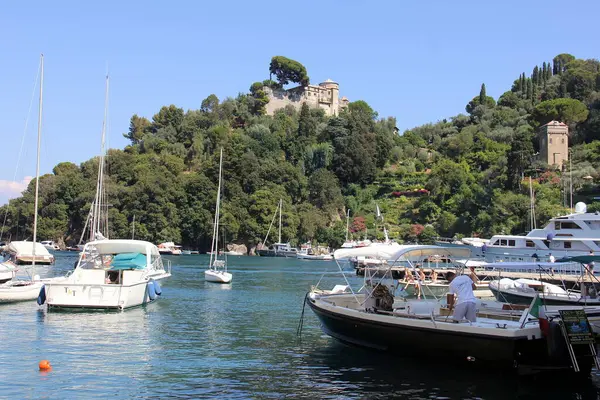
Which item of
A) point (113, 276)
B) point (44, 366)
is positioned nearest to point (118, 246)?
point (113, 276)

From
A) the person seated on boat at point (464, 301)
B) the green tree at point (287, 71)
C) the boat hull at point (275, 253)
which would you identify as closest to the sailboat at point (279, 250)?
the boat hull at point (275, 253)

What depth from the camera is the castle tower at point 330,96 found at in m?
164

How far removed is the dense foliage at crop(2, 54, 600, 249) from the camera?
4114 inches

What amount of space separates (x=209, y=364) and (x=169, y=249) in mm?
90105

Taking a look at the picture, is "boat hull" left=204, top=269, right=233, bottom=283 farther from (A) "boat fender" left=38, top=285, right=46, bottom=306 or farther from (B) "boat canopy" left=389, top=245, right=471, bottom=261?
(B) "boat canopy" left=389, top=245, right=471, bottom=261

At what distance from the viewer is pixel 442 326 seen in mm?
18469

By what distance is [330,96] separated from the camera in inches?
6481

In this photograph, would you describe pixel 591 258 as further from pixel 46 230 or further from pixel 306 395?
pixel 46 230

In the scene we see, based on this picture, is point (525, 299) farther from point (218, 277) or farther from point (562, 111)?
point (562, 111)

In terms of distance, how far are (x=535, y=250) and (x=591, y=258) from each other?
128 ft

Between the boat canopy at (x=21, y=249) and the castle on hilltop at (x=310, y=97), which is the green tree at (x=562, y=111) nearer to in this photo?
the castle on hilltop at (x=310, y=97)

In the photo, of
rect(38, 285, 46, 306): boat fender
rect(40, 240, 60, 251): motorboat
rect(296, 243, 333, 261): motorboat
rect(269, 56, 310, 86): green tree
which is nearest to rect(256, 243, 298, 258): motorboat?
rect(296, 243, 333, 261): motorboat

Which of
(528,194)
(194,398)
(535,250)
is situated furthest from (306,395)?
(528,194)

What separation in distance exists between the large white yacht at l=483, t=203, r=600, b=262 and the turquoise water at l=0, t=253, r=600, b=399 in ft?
110
